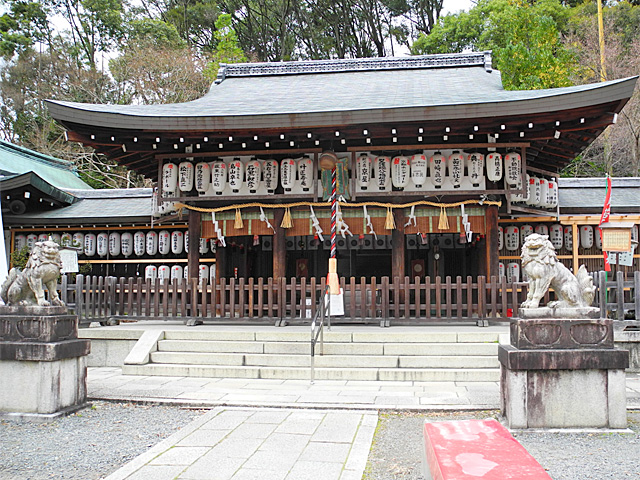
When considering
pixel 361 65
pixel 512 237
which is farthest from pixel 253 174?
pixel 361 65

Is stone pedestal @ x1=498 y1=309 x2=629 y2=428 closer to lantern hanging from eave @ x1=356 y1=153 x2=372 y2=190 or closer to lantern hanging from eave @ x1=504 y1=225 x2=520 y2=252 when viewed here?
lantern hanging from eave @ x1=356 y1=153 x2=372 y2=190

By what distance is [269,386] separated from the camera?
311 inches

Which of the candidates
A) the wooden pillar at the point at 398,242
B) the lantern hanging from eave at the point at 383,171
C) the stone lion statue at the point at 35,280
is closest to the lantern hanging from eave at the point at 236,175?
the lantern hanging from eave at the point at 383,171

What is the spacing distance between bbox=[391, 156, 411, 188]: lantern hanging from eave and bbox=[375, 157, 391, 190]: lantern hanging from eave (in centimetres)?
17

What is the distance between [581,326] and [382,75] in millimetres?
13147

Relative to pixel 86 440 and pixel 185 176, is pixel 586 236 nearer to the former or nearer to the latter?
pixel 185 176

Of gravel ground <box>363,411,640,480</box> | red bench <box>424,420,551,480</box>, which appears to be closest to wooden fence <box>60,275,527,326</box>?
gravel ground <box>363,411,640,480</box>

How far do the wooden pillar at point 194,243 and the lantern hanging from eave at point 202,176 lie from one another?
2.52 ft

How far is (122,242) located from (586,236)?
534 inches

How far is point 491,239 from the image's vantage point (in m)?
12.1

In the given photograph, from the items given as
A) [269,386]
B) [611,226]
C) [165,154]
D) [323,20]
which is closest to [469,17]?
[323,20]

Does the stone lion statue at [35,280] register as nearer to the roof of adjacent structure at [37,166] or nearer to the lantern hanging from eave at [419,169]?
the lantern hanging from eave at [419,169]

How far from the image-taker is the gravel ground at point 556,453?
427 centimetres

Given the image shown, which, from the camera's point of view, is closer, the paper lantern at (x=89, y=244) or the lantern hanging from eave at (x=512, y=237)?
the lantern hanging from eave at (x=512, y=237)
